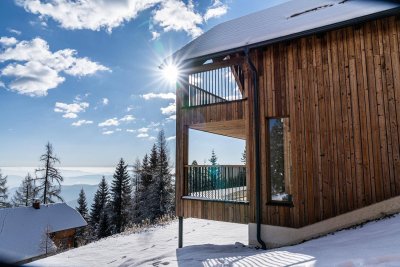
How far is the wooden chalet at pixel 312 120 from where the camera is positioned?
5.67 meters

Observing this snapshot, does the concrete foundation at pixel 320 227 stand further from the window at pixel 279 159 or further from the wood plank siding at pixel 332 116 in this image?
the window at pixel 279 159

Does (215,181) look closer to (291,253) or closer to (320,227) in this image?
(320,227)

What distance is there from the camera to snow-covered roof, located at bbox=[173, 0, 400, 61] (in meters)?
5.87

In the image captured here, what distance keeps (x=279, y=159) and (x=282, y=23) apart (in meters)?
3.64

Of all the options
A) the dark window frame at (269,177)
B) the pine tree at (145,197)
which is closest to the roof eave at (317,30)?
the dark window frame at (269,177)

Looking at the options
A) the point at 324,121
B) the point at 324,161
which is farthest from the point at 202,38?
the point at 324,161

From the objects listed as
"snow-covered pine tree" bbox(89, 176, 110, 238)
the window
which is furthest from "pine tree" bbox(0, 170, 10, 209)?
A: the window

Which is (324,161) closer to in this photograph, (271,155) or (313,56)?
(271,155)

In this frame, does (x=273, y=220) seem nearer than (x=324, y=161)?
No

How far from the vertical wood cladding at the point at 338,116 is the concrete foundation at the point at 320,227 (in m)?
0.15

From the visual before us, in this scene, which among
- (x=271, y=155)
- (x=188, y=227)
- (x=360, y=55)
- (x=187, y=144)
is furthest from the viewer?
(x=188, y=227)

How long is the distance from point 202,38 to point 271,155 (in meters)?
4.90

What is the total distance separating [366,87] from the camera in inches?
232

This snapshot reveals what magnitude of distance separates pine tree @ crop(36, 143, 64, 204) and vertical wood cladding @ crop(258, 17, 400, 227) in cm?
2551
